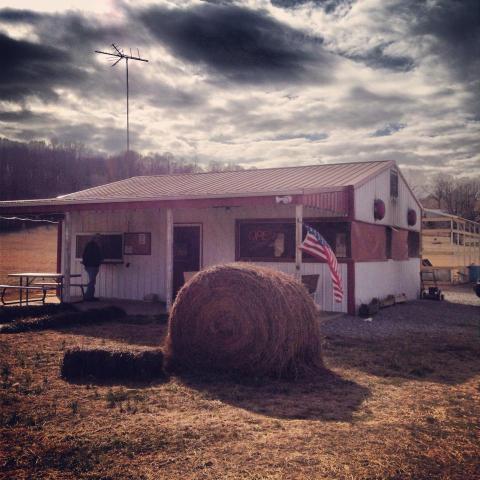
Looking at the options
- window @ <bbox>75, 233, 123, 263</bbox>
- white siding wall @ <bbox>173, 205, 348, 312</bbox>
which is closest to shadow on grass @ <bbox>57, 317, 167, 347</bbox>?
white siding wall @ <bbox>173, 205, 348, 312</bbox>

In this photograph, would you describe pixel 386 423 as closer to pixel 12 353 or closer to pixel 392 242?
pixel 12 353

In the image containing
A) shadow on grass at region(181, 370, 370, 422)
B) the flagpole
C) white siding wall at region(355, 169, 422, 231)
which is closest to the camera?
shadow on grass at region(181, 370, 370, 422)

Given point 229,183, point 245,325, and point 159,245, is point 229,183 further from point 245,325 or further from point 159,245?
point 245,325

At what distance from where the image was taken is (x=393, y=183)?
1555 cm

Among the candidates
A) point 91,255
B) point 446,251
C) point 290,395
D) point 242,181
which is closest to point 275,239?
point 242,181

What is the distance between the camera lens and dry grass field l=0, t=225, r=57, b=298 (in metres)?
22.0

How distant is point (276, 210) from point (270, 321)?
7022 mm

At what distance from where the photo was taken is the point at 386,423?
466 cm

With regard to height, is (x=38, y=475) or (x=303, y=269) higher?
(x=303, y=269)

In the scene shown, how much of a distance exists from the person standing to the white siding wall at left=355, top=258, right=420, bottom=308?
6754 millimetres

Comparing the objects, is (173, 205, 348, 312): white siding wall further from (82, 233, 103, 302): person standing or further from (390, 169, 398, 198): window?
(390, 169, 398, 198): window

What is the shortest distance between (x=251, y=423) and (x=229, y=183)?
418 inches

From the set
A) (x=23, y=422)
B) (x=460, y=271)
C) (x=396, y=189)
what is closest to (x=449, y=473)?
(x=23, y=422)

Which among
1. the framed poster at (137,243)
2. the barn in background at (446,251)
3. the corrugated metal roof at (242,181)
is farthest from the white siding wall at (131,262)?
the barn in background at (446,251)
